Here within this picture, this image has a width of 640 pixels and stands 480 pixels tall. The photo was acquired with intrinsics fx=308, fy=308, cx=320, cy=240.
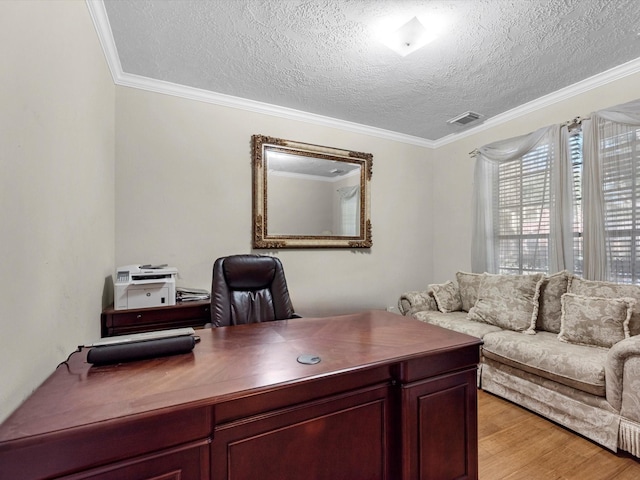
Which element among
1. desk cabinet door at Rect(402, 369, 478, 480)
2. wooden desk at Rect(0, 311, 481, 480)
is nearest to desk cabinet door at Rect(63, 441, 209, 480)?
wooden desk at Rect(0, 311, 481, 480)

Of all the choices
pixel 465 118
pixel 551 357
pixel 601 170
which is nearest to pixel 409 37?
pixel 465 118

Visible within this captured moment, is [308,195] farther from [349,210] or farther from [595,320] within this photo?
[595,320]

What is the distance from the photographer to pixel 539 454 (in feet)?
6.06

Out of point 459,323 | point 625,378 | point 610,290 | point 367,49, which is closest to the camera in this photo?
point 625,378

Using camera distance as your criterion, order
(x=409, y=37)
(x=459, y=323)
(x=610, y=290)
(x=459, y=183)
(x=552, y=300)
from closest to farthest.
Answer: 1. (x=409, y=37)
2. (x=610, y=290)
3. (x=552, y=300)
4. (x=459, y=323)
5. (x=459, y=183)

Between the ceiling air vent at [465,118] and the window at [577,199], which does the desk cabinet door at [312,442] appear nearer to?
the window at [577,199]

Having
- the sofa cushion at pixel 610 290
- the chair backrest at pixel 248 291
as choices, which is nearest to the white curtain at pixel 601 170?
the sofa cushion at pixel 610 290

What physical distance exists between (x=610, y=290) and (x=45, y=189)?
3578 mm

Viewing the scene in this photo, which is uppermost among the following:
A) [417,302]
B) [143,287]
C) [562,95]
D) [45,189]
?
[562,95]

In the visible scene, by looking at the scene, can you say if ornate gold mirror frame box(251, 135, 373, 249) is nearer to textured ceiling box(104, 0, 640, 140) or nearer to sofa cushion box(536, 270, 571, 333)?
A: textured ceiling box(104, 0, 640, 140)

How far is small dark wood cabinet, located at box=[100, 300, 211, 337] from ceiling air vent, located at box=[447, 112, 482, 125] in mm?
3206

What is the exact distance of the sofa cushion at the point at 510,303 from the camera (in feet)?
8.92

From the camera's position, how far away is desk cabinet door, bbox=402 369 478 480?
1.28 m

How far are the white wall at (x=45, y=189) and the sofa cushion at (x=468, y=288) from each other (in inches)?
134
